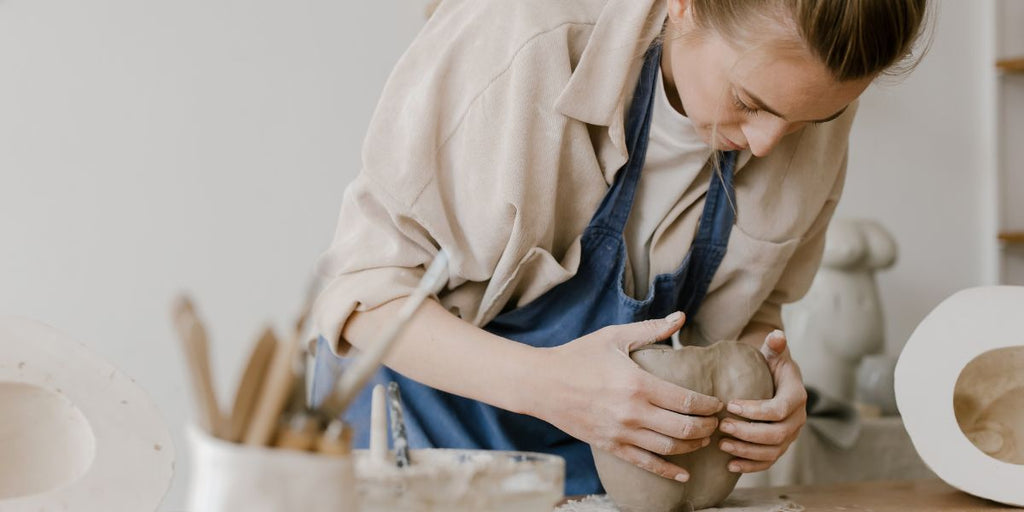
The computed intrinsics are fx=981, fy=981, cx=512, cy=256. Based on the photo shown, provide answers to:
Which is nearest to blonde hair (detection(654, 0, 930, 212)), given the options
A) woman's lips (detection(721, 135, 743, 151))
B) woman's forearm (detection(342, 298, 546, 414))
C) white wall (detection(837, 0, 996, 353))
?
woman's lips (detection(721, 135, 743, 151))

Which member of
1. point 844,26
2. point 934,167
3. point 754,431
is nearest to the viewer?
point 844,26

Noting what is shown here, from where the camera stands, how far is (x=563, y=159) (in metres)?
1.04

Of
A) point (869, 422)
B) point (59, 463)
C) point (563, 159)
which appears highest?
point (563, 159)

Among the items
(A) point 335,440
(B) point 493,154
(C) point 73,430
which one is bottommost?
(C) point 73,430

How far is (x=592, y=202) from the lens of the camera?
1.07 m

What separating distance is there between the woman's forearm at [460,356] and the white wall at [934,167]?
1.90m

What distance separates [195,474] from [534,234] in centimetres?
55

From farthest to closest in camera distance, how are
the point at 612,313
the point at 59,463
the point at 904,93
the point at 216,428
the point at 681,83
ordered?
the point at 904,93
the point at 612,313
the point at 681,83
the point at 59,463
the point at 216,428

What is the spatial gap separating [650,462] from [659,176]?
1.09 feet

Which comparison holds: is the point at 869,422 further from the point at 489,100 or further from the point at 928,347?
the point at 489,100

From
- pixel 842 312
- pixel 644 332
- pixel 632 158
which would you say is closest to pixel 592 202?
pixel 632 158

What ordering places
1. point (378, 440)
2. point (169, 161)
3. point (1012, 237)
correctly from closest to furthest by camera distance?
point (378, 440)
point (169, 161)
point (1012, 237)

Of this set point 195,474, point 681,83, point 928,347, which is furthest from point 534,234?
point 195,474

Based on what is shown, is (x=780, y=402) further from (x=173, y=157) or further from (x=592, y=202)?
(x=173, y=157)
